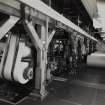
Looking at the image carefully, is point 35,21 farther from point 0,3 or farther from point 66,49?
point 66,49

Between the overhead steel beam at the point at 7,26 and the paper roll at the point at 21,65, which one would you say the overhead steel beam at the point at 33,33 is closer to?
the overhead steel beam at the point at 7,26

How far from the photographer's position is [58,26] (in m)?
3.85

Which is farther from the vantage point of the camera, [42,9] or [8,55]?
[8,55]

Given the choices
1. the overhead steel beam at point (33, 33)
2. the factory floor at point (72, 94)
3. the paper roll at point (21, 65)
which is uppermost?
the overhead steel beam at point (33, 33)

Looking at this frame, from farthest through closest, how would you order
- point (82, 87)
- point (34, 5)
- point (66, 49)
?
1. point (66, 49)
2. point (82, 87)
3. point (34, 5)

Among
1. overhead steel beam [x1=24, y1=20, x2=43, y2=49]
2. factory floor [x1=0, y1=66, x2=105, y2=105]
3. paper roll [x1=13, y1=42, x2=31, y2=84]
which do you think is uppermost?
overhead steel beam [x1=24, y1=20, x2=43, y2=49]

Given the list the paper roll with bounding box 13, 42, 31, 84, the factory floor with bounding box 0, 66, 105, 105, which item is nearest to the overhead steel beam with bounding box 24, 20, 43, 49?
the paper roll with bounding box 13, 42, 31, 84

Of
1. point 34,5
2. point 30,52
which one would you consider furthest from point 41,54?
point 34,5

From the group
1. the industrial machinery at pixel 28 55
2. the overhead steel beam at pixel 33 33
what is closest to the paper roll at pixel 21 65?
the industrial machinery at pixel 28 55

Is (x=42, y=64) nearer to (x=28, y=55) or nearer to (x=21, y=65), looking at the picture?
(x=21, y=65)

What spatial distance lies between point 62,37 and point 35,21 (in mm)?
3818

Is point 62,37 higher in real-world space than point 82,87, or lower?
higher

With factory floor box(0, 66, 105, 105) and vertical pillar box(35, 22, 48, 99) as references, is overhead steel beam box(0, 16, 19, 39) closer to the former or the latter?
vertical pillar box(35, 22, 48, 99)

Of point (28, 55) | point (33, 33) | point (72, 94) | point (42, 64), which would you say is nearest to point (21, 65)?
point (28, 55)
